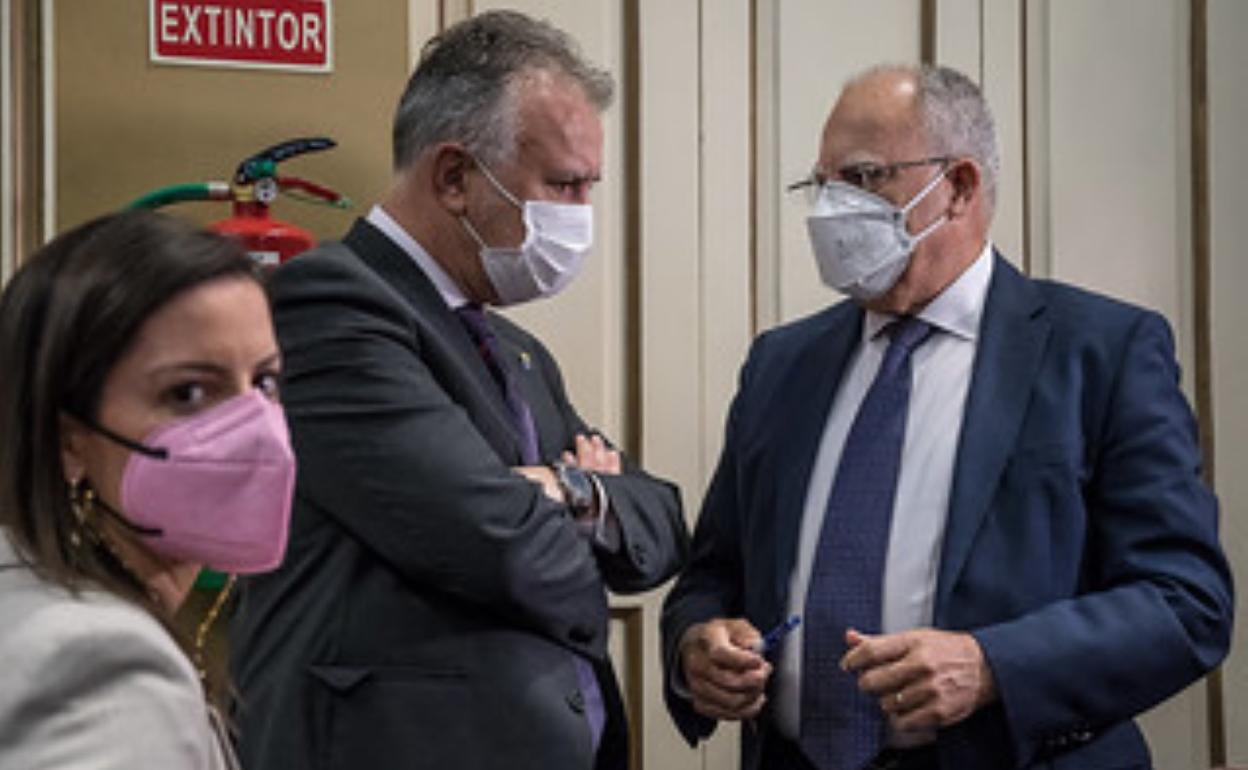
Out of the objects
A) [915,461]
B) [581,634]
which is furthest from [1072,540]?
[581,634]

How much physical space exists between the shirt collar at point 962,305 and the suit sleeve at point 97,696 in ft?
4.00

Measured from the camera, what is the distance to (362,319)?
1.91 metres

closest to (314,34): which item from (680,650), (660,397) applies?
(660,397)

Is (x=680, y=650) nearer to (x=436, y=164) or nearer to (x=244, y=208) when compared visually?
(x=436, y=164)

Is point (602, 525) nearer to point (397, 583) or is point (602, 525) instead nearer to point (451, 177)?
point (397, 583)

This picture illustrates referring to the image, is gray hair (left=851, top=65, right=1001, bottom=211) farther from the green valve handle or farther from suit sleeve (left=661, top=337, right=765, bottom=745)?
the green valve handle

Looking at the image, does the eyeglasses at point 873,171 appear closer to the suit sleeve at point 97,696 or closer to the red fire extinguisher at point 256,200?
the red fire extinguisher at point 256,200

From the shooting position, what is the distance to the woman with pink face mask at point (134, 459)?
1.09 m

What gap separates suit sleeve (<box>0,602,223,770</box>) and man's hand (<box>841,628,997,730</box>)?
0.90 m

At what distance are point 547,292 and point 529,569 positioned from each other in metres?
0.42

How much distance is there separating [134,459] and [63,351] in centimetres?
9

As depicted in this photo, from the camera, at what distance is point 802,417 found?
2186mm

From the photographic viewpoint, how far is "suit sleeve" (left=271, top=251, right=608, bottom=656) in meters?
1.84

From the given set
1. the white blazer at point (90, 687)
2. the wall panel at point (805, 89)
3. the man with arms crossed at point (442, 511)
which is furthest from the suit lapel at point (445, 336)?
the wall panel at point (805, 89)
